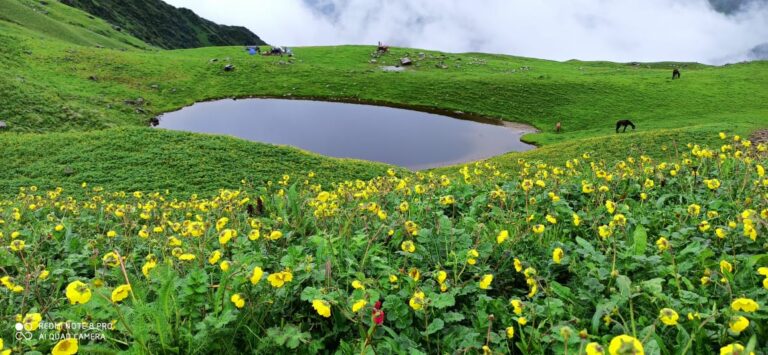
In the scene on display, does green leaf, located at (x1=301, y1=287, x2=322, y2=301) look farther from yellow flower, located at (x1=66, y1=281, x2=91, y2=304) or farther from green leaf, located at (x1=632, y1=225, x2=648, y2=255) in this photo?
green leaf, located at (x1=632, y1=225, x2=648, y2=255)


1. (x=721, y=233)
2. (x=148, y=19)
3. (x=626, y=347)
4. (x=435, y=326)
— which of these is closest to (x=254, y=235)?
(x=435, y=326)

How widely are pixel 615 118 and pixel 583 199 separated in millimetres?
43697

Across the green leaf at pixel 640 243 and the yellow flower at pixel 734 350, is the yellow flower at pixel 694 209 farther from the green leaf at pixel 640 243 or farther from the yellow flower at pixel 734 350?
the yellow flower at pixel 734 350

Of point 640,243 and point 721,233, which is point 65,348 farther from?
point 721,233

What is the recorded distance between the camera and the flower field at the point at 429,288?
2811 mm

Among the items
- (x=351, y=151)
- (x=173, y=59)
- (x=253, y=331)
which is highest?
(x=173, y=59)

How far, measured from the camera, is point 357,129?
4306 cm

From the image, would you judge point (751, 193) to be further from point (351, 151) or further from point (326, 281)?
point (351, 151)

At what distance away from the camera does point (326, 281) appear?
352 centimetres

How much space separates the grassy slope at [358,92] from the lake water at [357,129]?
286cm

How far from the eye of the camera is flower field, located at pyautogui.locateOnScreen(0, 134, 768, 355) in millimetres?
2811

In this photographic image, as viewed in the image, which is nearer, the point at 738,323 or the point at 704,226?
the point at 738,323

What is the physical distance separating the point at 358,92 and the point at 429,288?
52.6 meters

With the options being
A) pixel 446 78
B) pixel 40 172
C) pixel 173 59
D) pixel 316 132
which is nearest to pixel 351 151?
pixel 316 132
